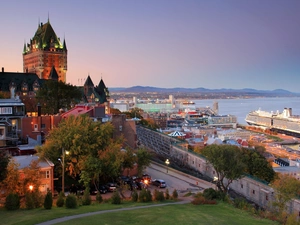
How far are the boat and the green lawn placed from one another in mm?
102750

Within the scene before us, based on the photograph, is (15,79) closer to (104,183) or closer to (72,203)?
(104,183)

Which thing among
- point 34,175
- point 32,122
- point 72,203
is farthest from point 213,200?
point 32,122

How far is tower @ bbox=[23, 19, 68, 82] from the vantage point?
108 m

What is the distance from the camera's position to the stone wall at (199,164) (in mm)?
28922

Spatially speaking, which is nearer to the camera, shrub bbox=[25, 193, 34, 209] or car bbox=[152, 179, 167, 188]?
shrub bbox=[25, 193, 34, 209]

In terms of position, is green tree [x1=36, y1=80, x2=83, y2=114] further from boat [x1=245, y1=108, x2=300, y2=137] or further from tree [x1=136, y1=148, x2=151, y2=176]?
boat [x1=245, y1=108, x2=300, y2=137]

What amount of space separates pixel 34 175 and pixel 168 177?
14.7 metres

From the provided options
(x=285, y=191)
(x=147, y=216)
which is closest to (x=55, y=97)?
(x=285, y=191)

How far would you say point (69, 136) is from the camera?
89.2 feet

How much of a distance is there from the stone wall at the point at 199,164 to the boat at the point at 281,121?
7210 centimetres

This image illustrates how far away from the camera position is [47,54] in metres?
109

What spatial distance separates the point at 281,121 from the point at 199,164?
93847mm

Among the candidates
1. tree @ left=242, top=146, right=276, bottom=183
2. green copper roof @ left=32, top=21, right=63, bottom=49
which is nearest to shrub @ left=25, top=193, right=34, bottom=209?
tree @ left=242, top=146, right=276, bottom=183

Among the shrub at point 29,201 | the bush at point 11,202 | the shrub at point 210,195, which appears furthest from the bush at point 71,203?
the shrub at point 210,195
